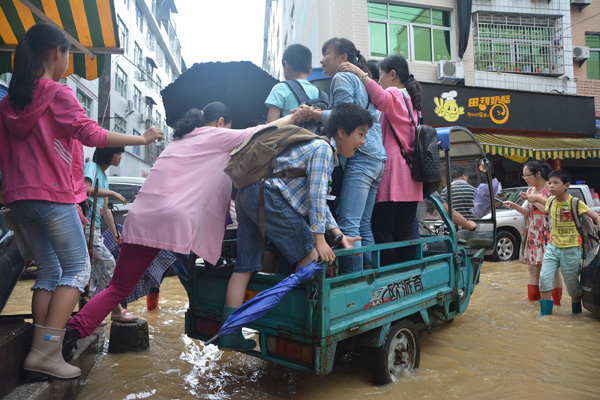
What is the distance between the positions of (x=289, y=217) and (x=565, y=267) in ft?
13.2

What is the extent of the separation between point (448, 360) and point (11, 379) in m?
3.02

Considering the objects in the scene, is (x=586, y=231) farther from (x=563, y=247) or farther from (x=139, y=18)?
(x=139, y=18)

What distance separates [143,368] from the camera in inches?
130

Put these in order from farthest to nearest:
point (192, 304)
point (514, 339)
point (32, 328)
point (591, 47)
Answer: point (591, 47) < point (514, 339) < point (192, 304) < point (32, 328)

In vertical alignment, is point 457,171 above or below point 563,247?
above

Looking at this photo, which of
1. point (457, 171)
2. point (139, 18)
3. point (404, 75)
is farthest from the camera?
point (139, 18)

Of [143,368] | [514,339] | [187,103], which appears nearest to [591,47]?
[514,339]

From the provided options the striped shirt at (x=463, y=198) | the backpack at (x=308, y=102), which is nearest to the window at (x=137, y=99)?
the striped shirt at (x=463, y=198)

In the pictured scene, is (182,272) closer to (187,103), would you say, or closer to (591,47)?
(187,103)

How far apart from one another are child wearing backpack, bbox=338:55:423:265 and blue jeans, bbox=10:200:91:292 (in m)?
2.14

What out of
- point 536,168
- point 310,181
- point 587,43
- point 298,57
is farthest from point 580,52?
point 310,181

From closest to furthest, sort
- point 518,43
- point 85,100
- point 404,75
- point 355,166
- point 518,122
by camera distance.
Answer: point 355,166
point 404,75
point 518,122
point 518,43
point 85,100

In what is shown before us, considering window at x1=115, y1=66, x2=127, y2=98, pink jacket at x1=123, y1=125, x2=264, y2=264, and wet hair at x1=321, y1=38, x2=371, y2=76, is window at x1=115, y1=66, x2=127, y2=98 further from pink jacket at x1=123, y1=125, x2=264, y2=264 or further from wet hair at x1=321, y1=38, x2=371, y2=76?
pink jacket at x1=123, y1=125, x2=264, y2=264

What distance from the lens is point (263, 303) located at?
2.33 metres
